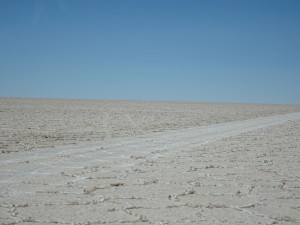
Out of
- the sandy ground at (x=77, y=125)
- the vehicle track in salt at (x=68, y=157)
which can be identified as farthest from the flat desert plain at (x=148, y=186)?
the sandy ground at (x=77, y=125)

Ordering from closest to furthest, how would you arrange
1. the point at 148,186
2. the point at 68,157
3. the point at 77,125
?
1. the point at 148,186
2. the point at 68,157
3. the point at 77,125

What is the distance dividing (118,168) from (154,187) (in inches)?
59.0

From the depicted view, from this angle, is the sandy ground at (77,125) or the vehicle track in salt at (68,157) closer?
the vehicle track in salt at (68,157)

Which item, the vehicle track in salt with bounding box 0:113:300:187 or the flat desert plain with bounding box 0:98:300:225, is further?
the vehicle track in salt with bounding box 0:113:300:187

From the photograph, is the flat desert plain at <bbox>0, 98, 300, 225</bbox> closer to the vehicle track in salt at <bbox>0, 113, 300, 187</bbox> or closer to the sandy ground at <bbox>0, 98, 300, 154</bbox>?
the vehicle track in salt at <bbox>0, 113, 300, 187</bbox>

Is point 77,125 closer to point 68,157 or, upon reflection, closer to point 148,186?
point 68,157

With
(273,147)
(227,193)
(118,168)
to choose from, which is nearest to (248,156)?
(273,147)

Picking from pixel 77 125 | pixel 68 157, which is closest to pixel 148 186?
pixel 68 157

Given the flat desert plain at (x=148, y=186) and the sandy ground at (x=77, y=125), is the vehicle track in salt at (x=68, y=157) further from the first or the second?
the sandy ground at (x=77, y=125)

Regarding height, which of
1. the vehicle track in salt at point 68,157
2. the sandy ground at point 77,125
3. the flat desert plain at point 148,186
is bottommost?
the sandy ground at point 77,125

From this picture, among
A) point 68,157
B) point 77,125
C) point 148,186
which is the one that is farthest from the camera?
point 77,125

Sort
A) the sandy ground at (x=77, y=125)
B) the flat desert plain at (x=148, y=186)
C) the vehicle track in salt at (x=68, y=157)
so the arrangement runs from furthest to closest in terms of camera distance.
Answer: the sandy ground at (x=77, y=125)
the vehicle track in salt at (x=68, y=157)
the flat desert plain at (x=148, y=186)

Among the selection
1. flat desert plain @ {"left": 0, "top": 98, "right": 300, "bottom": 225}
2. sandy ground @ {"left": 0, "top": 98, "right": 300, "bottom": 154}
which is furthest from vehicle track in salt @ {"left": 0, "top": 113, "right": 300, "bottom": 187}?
sandy ground @ {"left": 0, "top": 98, "right": 300, "bottom": 154}

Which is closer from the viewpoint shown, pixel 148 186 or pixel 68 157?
pixel 148 186
